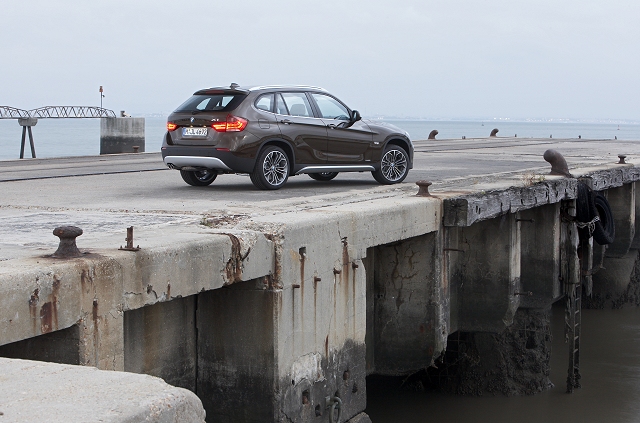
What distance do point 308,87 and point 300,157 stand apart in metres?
1.18

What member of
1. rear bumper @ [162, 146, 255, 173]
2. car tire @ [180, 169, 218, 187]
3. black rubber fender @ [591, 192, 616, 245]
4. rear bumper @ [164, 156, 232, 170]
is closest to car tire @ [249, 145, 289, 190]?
rear bumper @ [162, 146, 255, 173]

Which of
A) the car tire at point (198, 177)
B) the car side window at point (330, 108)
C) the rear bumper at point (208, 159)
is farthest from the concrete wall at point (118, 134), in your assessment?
the rear bumper at point (208, 159)

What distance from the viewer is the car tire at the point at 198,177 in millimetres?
13273

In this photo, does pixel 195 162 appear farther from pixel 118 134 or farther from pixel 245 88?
pixel 118 134

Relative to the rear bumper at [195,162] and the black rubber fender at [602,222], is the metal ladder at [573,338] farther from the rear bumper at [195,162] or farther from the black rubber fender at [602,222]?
the rear bumper at [195,162]

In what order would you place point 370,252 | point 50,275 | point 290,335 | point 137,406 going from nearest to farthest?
point 137,406
point 50,275
point 290,335
point 370,252

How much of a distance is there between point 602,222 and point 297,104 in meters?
5.61

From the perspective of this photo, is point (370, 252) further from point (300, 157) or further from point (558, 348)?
point (558, 348)

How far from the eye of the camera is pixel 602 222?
48.6ft

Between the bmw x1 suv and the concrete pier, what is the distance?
1.26ft

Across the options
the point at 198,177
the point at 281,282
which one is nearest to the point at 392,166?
the point at 198,177

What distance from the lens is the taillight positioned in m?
11.8

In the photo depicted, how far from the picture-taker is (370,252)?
10.2 meters

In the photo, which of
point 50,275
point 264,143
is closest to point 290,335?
point 50,275
